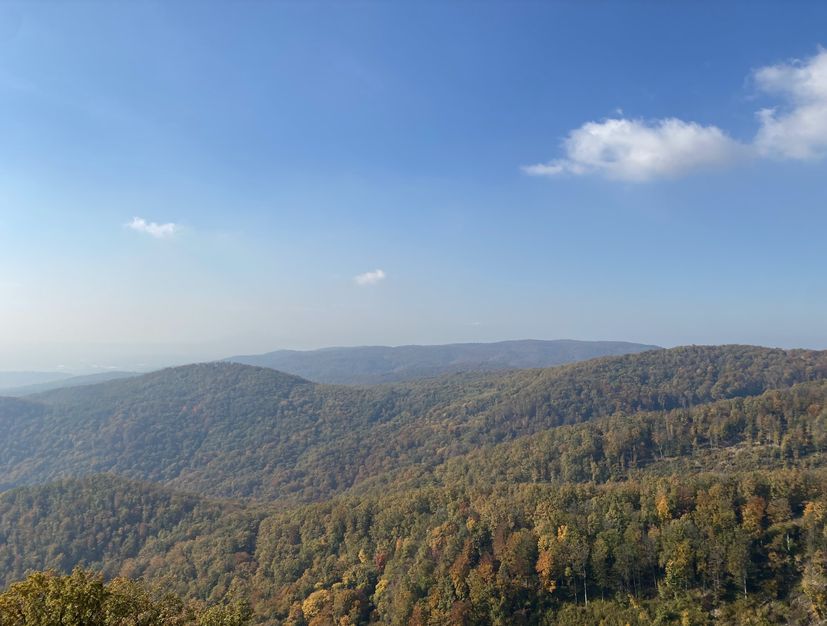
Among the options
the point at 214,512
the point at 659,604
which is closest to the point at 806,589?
the point at 659,604

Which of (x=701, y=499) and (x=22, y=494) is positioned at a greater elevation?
(x=701, y=499)

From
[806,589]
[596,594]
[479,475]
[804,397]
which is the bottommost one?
[479,475]

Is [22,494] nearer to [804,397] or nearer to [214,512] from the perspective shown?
[214,512]

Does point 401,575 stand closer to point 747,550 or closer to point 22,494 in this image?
point 747,550

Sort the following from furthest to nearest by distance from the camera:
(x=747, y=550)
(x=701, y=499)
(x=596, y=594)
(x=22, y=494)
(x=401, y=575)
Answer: (x=22, y=494), (x=401, y=575), (x=701, y=499), (x=596, y=594), (x=747, y=550)

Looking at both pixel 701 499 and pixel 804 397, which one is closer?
pixel 701 499

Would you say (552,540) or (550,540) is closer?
(552,540)

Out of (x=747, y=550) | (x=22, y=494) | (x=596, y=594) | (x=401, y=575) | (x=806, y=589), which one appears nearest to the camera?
(x=806, y=589)

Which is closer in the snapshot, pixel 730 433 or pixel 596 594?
pixel 596 594

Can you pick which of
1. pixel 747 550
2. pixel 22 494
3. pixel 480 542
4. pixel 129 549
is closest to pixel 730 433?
pixel 747 550
